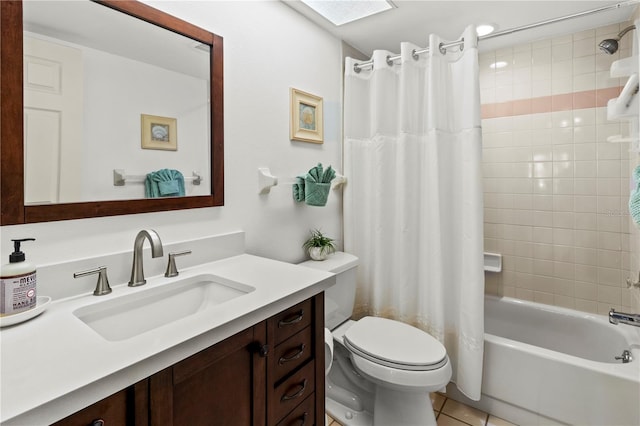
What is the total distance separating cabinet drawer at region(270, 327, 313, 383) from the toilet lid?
1.54 feet

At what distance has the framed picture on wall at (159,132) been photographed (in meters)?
1.19

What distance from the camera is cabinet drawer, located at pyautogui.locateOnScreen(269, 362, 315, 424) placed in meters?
1.03

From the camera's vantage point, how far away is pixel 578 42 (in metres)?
2.15

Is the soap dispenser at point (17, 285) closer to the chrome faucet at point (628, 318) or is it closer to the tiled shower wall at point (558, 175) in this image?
the chrome faucet at point (628, 318)

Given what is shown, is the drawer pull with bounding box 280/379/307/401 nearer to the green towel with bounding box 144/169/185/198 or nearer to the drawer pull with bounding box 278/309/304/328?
the drawer pull with bounding box 278/309/304/328

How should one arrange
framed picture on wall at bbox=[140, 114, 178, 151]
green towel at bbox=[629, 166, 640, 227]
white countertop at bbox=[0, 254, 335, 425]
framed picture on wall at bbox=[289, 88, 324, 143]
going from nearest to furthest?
1. white countertop at bbox=[0, 254, 335, 425]
2. green towel at bbox=[629, 166, 640, 227]
3. framed picture on wall at bbox=[140, 114, 178, 151]
4. framed picture on wall at bbox=[289, 88, 324, 143]

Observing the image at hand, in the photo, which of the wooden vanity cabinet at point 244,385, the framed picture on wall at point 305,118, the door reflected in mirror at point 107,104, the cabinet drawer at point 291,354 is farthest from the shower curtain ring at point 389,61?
the cabinet drawer at point 291,354

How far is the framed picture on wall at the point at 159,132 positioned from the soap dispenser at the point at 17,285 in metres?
0.52

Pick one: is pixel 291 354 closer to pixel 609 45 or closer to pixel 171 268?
pixel 171 268

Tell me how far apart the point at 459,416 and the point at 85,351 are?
1889mm

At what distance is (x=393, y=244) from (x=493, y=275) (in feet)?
3.34

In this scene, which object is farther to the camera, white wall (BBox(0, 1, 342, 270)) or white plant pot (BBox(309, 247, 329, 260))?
white plant pot (BBox(309, 247, 329, 260))

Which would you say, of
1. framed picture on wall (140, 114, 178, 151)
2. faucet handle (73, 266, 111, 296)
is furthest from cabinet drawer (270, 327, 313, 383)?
framed picture on wall (140, 114, 178, 151)

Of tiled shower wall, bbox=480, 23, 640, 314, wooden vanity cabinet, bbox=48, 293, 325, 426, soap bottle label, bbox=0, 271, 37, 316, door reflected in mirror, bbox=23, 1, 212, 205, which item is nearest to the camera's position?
wooden vanity cabinet, bbox=48, 293, 325, 426
